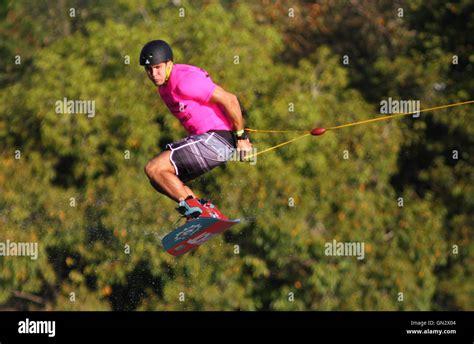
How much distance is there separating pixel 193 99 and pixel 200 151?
56 centimetres

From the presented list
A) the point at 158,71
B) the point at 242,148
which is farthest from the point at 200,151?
the point at 158,71

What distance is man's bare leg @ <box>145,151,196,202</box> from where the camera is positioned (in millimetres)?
11156

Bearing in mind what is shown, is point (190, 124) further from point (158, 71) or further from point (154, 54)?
point (154, 54)

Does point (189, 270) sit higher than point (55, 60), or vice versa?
point (55, 60)

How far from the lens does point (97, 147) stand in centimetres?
1798

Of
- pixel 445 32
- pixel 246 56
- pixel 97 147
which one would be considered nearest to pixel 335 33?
pixel 445 32

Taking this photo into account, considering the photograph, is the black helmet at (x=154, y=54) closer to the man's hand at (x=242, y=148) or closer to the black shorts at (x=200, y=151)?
the black shorts at (x=200, y=151)

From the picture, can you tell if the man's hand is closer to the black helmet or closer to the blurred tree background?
the black helmet

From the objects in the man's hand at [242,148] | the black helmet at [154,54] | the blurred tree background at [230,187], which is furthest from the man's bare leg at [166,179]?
the blurred tree background at [230,187]

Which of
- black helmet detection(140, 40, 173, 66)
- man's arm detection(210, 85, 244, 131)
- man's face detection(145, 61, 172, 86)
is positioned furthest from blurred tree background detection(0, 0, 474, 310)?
black helmet detection(140, 40, 173, 66)

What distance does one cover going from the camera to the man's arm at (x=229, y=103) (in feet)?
36.1

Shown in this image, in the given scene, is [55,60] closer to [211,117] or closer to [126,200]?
[126,200]

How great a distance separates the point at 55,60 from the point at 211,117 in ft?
23.5

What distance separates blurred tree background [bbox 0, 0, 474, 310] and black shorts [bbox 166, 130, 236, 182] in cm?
567
